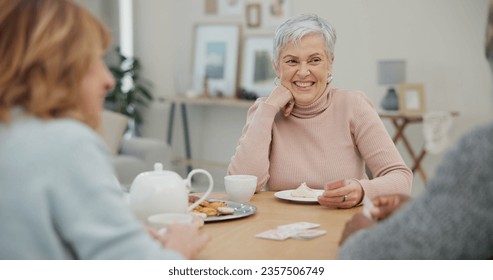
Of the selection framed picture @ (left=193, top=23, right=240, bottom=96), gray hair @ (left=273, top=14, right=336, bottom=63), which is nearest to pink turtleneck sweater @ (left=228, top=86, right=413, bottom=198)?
gray hair @ (left=273, top=14, right=336, bottom=63)

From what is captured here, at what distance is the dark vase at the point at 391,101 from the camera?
4551 mm

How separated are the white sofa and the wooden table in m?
2.52

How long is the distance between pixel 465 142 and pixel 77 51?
1.82ft

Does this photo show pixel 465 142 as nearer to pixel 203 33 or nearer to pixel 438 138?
pixel 438 138

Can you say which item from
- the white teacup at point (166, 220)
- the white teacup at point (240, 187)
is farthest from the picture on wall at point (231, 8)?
the white teacup at point (166, 220)

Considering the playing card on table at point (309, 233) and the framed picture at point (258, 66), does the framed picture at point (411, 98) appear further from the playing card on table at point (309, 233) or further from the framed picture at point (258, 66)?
the playing card on table at point (309, 233)

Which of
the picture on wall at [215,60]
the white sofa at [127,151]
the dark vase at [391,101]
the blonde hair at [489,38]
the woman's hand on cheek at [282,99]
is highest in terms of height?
the blonde hair at [489,38]

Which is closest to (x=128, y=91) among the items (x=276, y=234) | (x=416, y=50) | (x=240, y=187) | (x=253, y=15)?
(x=253, y=15)

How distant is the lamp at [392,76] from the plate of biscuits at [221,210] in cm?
313

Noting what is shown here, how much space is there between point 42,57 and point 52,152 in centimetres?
14

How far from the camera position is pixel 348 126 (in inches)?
79.8

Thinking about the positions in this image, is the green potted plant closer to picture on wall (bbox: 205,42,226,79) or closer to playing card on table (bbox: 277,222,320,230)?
picture on wall (bbox: 205,42,226,79)

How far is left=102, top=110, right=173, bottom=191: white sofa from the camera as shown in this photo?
413cm

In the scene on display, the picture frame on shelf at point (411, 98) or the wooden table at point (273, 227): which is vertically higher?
the wooden table at point (273, 227)
